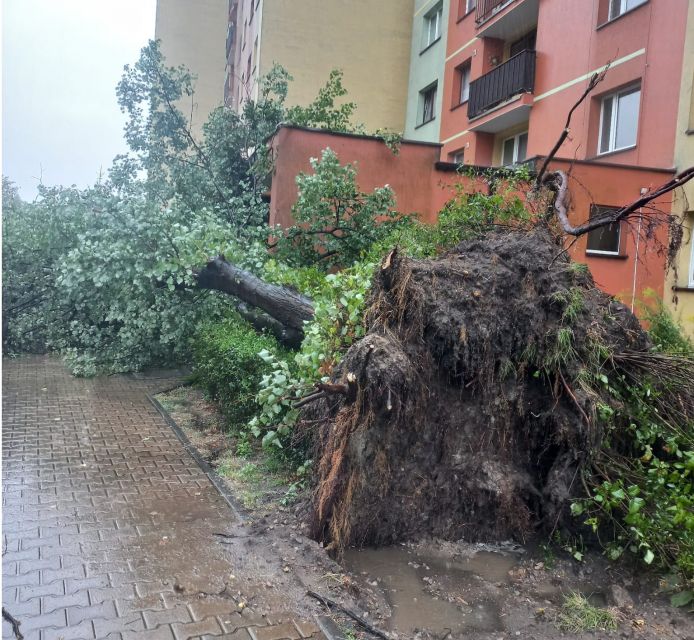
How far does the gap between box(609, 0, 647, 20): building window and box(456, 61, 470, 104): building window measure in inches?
239

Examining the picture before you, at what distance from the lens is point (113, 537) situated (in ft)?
14.6

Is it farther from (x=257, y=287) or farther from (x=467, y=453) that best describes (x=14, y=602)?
(x=257, y=287)

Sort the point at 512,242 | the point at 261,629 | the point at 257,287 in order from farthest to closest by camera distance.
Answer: the point at 257,287 < the point at 512,242 < the point at 261,629

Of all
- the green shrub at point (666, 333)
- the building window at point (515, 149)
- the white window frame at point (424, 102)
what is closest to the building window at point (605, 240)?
the building window at point (515, 149)

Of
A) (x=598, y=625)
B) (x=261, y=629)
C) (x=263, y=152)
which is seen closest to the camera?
(x=261, y=629)

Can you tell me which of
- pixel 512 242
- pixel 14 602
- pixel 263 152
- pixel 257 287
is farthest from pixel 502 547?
pixel 263 152

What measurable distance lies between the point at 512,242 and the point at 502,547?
2.37 metres

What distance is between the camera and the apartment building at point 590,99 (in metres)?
11.7

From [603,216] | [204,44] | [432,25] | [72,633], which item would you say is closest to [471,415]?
[603,216]

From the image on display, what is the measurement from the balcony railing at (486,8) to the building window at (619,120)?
550 centimetres

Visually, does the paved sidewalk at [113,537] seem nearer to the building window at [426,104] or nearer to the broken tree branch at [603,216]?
the broken tree branch at [603,216]

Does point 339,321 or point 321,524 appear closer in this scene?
point 321,524

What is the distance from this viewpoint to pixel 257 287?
7.58 m

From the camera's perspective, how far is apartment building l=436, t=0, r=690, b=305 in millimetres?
11680
